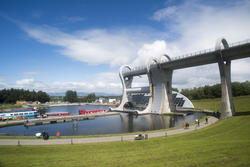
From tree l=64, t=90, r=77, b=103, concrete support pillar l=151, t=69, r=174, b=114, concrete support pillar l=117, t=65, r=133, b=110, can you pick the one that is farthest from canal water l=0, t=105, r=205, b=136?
tree l=64, t=90, r=77, b=103

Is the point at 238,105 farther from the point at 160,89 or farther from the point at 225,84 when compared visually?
the point at 160,89

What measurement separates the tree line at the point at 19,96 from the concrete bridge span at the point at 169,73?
324 ft

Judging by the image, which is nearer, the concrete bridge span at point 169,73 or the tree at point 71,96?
the concrete bridge span at point 169,73

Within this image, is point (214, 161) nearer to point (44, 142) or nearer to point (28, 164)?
point (28, 164)

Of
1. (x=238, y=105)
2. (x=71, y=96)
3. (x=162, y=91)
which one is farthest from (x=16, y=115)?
(x=71, y=96)

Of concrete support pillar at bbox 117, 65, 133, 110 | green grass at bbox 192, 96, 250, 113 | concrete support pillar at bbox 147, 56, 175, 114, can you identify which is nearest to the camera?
green grass at bbox 192, 96, 250, 113

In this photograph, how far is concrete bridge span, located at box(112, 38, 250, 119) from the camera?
116 ft

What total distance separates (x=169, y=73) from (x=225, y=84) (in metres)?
21.7

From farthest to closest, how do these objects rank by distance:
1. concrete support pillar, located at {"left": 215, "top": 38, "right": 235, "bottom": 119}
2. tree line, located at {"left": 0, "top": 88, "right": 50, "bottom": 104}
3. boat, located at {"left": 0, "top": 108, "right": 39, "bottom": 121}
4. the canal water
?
tree line, located at {"left": 0, "top": 88, "right": 50, "bottom": 104}
boat, located at {"left": 0, "top": 108, "right": 39, "bottom": 121}
concrete support pillar, located at {"left": 215, "top": 38, "right": 235, "bottom": 119}
the canal water

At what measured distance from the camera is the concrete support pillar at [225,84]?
34688 millimetres

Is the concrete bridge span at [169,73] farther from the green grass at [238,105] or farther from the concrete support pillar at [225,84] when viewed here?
the green grass at [238,105]

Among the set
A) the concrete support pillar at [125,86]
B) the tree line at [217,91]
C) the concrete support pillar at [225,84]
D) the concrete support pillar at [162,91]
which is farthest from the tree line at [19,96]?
the concrete support pillar at [225,84]

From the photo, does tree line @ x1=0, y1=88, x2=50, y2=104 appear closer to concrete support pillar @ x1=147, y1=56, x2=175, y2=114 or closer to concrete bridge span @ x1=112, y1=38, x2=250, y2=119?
concrete bridge span @ x1=112, y1=38, x2=250, y2=119

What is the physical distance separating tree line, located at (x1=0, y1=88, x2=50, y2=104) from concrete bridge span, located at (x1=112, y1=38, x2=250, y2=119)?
98630mm
